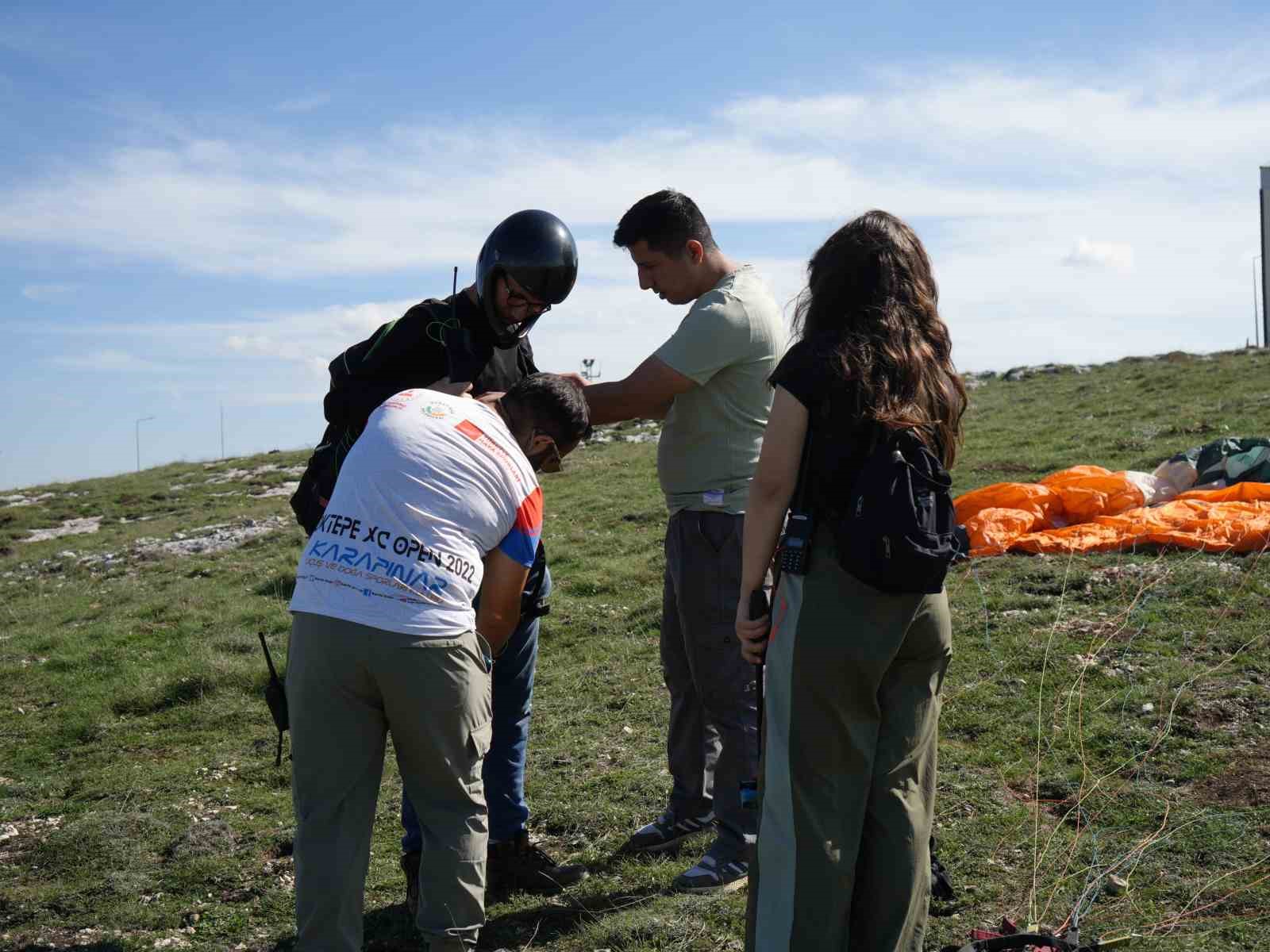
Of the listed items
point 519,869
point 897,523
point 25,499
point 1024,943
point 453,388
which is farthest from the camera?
point 25,499

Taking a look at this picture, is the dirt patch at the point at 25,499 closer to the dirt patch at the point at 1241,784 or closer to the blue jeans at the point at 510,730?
the blue jeans at the point at 510,730

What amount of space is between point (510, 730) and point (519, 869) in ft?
1.99

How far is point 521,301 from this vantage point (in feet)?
14.0

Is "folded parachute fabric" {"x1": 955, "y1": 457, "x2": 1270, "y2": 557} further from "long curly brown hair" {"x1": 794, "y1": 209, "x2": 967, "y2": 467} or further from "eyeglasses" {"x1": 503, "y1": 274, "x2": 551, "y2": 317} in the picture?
"long curly brown hair" {"x1": 794, "y1": 209, "x2": 967, "y2": 467}

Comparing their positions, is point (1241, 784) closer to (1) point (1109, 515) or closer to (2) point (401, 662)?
(2) point (401, 662)

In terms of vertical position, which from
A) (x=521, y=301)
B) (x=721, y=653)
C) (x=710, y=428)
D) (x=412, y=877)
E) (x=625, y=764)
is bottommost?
(x=625, y=764)

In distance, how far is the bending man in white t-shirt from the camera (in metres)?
3.09

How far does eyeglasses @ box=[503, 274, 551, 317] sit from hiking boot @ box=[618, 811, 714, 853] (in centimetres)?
233

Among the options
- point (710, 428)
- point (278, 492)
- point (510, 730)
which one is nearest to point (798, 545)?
point (710, 428)

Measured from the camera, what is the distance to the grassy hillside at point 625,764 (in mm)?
4242

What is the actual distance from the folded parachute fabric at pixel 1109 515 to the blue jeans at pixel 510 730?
19.5 feet

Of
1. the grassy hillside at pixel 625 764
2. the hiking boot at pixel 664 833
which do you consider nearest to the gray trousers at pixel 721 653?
the grassy hillside at pixel 625 764

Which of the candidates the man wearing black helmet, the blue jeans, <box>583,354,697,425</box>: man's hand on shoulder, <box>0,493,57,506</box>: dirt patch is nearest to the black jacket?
the man wearing black helmet

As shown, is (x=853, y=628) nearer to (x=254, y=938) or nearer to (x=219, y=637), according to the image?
(x=254, y=938)
